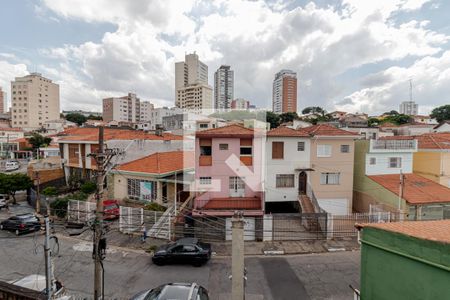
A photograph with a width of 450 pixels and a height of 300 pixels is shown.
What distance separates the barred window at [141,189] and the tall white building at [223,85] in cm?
9802

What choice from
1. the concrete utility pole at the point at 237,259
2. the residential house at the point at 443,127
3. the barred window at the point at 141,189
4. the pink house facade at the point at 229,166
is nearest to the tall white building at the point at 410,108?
the residential house at the point at 443,127

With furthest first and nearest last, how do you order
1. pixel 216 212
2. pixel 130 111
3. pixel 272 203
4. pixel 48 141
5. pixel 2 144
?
pixel 130 111 → pixel 2 144 → pixel 48 141 → pixel 272 203 → pixel 216 212

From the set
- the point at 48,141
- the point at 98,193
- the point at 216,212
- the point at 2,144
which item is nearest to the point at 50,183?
the point at 216,212

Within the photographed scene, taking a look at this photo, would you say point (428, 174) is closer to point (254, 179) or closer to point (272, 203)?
point (272, 203)

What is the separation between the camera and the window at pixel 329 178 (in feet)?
69.5

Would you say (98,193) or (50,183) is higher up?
(98,193)

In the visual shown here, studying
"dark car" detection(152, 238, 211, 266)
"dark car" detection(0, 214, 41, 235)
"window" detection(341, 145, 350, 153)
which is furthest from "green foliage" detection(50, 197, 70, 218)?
"window" detection(341, 145, 350, 153)

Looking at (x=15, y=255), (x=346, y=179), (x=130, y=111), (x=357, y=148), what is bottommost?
(x=15, y=255)

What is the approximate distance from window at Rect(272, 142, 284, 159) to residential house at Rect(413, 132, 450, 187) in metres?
15.3

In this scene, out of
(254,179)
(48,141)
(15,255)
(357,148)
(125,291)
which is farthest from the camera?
(48,141)

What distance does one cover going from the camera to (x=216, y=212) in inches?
643

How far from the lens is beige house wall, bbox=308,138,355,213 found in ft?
69.1

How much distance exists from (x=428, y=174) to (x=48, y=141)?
214 feet

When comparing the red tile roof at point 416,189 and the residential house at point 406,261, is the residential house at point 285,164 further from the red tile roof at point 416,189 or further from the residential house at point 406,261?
the residential house at point 406,261
